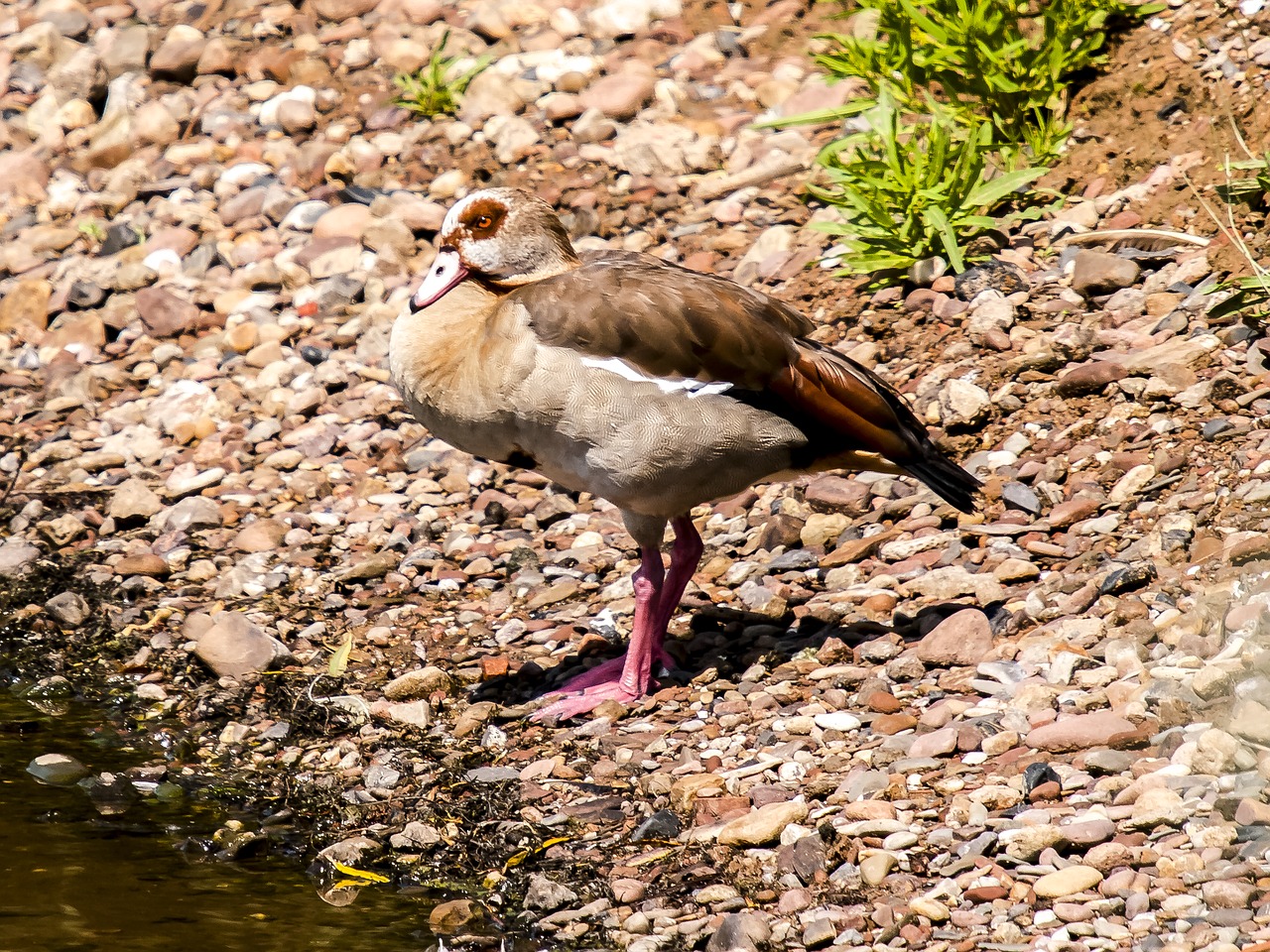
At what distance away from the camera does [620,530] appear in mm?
6250

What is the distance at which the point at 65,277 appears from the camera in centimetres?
815

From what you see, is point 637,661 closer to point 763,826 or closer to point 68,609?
point 763,826

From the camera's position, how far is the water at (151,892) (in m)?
3.99

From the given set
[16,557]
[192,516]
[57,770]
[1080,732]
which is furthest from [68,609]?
[1080,732]

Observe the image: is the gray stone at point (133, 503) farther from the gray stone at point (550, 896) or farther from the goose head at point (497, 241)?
the gray stone at point (550, 896)

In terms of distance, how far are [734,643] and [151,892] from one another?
6.99 feet

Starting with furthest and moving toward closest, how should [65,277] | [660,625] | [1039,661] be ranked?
[65,277] < [660,625] < [1039,661]

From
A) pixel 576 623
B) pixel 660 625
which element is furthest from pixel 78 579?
pixel 660 625

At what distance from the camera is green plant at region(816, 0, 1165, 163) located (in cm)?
701

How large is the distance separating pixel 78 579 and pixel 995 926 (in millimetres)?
4128

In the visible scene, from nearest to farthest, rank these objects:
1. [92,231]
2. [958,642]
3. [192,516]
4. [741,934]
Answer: [741,934]
[958,642]
[192,516]
[92,231]

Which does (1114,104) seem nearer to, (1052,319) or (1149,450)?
(1052,319)

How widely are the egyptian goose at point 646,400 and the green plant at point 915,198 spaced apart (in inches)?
59.2

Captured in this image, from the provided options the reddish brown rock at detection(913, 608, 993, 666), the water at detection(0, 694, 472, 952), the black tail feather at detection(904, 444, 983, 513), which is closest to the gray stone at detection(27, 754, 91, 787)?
the water at detection(0, 694, 472, 952)
